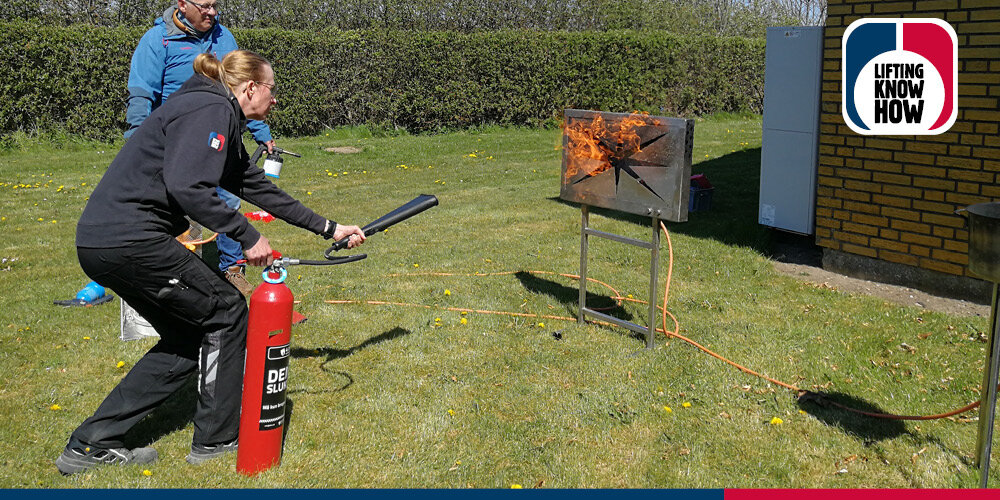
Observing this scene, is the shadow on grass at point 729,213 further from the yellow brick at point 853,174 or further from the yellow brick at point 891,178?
the yellow brick at point 891,178

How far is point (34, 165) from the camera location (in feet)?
44.2

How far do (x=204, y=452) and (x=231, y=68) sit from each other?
187cm

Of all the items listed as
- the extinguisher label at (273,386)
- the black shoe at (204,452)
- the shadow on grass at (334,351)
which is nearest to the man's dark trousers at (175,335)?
the black shoe at (204,452)

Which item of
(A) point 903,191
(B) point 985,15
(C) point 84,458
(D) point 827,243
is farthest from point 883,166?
(C) point 84,458

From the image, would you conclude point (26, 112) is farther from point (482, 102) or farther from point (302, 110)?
point (482, 102)

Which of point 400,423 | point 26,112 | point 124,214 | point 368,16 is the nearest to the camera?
point 124,214

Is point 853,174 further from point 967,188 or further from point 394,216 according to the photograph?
point 394,216

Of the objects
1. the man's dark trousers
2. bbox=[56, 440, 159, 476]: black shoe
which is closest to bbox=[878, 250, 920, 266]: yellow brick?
the man's dark trousers

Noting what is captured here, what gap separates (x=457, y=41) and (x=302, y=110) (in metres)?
3.44

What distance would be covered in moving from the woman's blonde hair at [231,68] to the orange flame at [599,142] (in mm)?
2639

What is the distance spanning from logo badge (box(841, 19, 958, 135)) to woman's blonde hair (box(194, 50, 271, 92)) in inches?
204

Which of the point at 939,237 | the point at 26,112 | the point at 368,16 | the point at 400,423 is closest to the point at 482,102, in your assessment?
the point at 368,16

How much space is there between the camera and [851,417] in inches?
190

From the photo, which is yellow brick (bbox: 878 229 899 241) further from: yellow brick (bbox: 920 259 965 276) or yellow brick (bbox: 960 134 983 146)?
yellow brick (bbox: 960 134 983 146)
